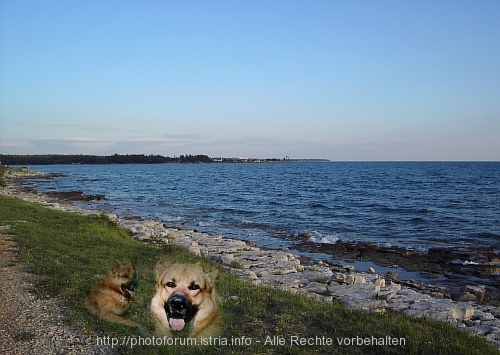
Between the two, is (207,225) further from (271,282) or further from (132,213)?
(271,282)

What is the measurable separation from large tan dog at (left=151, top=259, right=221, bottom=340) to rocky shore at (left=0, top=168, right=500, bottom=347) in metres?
4.14

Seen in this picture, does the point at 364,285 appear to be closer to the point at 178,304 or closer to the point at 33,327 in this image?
the point at 178,304

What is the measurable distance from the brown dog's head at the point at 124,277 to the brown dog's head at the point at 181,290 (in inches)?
86.2

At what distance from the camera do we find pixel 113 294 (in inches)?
284

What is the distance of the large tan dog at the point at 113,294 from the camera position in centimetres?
698

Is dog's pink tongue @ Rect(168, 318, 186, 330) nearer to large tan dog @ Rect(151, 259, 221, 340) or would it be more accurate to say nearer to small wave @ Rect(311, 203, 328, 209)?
large tan dog @ Rect(151, 259, 221, 340)

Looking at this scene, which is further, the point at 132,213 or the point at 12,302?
the point at 132,213

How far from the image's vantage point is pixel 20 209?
2291cm

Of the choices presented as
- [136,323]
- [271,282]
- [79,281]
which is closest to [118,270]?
[136,323]

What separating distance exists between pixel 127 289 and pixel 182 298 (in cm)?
280

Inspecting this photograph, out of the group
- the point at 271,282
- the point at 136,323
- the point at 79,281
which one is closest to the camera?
the point at 136,323

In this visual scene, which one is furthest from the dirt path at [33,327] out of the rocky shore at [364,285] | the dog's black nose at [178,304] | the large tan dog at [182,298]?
the rocky shore at [364,285]

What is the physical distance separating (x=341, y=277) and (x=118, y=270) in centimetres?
729

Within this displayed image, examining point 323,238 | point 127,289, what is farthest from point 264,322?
point 323,238
